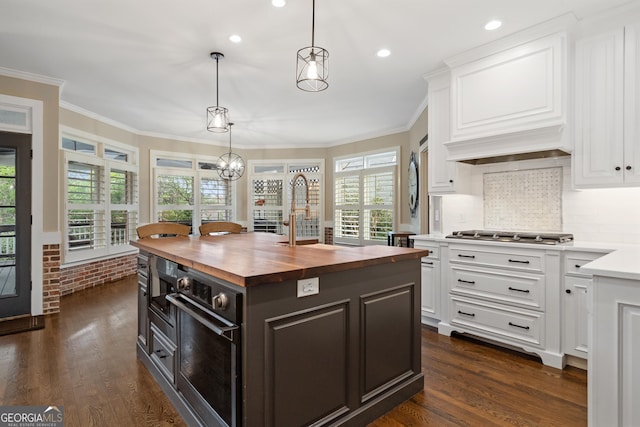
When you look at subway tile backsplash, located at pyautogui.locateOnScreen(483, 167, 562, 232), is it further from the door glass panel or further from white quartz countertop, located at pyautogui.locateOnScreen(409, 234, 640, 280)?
the door glass panel

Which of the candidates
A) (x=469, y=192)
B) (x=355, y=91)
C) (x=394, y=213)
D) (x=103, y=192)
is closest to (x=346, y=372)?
(x=469, y=192)

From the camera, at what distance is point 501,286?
9.54 feet

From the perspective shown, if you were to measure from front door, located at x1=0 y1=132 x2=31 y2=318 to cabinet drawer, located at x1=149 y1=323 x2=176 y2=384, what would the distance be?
91.1 inches

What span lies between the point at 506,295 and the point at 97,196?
5833 mm

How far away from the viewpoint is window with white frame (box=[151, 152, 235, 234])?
22.0 ft

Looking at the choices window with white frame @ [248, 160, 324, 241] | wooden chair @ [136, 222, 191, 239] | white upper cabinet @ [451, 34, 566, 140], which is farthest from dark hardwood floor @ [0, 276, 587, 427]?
window with white frame @ [248, 160, 324, 241]

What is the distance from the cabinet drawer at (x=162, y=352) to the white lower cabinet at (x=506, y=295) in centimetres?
250

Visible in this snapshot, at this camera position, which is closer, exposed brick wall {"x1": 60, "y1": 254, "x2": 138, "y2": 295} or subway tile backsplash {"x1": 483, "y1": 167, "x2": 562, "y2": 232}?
subway tile backsplash {"x1": 483, "y1": 167, "x2": 562, "y2": 232}

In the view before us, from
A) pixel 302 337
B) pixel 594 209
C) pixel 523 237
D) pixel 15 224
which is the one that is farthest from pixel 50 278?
pixel 594 209

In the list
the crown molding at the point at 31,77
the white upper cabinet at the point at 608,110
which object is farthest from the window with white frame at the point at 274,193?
the white upper cabinet at the point at 608,110

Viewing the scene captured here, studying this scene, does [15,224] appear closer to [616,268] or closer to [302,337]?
[302,337]

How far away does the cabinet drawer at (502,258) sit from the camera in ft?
8.91

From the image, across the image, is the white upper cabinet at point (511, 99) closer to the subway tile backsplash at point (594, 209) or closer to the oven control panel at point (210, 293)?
the subway tile backsplash at point (594, 209)

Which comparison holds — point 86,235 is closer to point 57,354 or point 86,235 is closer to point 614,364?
point 57,354
